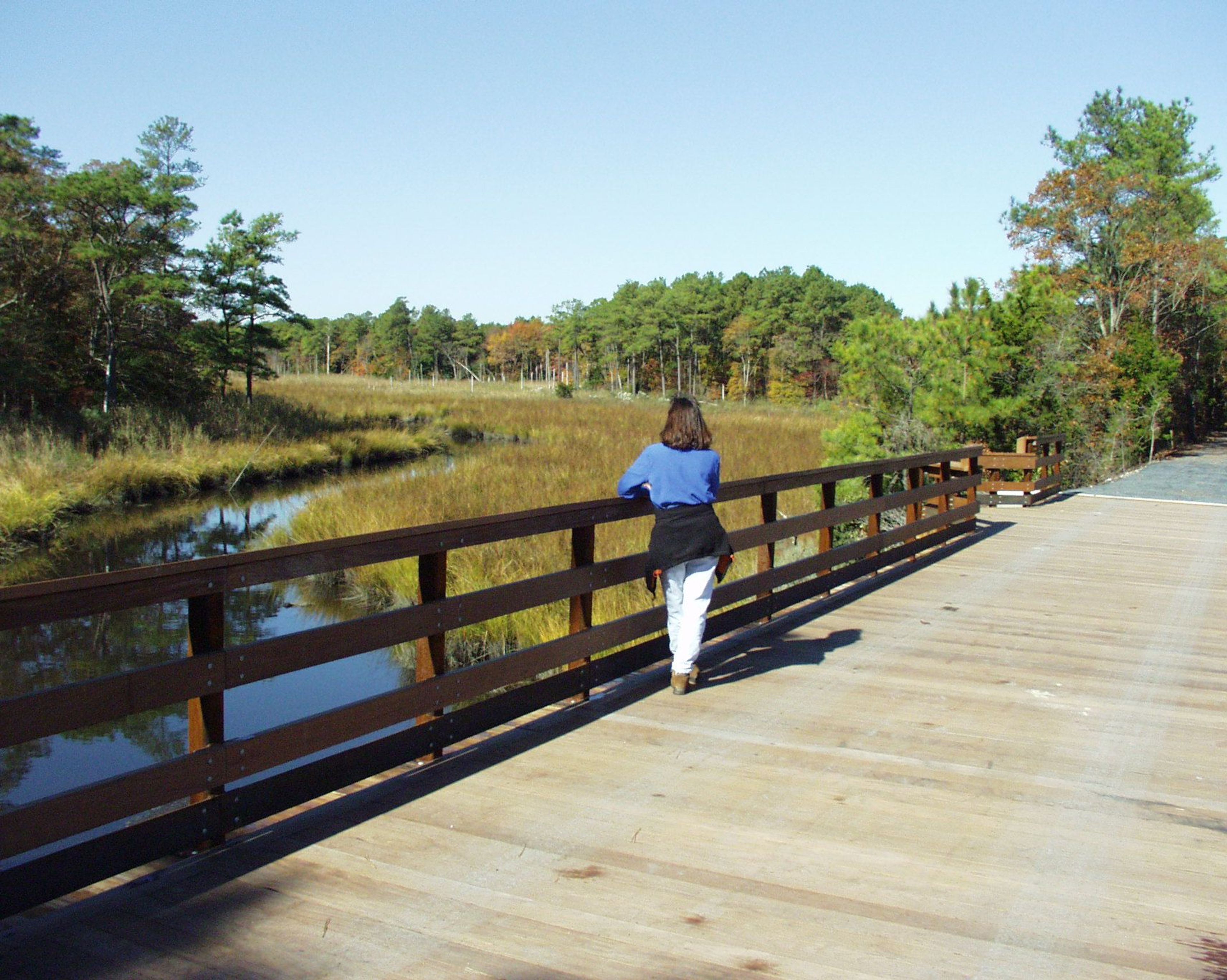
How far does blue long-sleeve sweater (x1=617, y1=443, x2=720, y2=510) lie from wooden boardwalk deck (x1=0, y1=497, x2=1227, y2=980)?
114cm

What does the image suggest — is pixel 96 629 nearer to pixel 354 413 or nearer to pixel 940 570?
pixel 940 570

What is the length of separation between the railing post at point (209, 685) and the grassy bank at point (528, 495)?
22.5 feet

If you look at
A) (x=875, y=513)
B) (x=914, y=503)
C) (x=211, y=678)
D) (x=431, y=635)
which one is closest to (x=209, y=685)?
(x=211, y=678)

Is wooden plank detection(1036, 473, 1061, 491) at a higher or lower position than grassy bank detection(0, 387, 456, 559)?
lower

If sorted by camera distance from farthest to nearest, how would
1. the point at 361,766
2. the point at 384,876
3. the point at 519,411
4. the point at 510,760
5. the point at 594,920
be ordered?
the point at 519,411 → the point at 510,760 → the point at 361,766 → the point at 384,876 → the point at 594,920

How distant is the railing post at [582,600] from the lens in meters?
6.09

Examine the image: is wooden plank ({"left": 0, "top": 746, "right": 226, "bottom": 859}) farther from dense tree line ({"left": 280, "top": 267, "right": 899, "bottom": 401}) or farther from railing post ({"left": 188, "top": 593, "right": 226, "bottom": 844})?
dense tree line ({"left": 280, "top": 267, "right": 899, "bottom": 401})

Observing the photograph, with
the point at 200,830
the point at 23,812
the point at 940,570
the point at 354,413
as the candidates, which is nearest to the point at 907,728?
the point at 200,830

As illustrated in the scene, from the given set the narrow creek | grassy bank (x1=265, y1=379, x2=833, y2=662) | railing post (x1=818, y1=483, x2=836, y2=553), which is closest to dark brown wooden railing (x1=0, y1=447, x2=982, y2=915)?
the narrow creek

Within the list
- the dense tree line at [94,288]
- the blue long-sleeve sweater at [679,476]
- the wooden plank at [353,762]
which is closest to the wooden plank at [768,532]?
the wooden plank at [353,762]

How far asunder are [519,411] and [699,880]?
138ft

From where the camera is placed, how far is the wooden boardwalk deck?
324 centimetres

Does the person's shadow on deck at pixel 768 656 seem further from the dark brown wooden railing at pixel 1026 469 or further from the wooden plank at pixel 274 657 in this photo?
the dark brown wooden railing at pixel 1026 469

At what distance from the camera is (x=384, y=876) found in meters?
3.76
